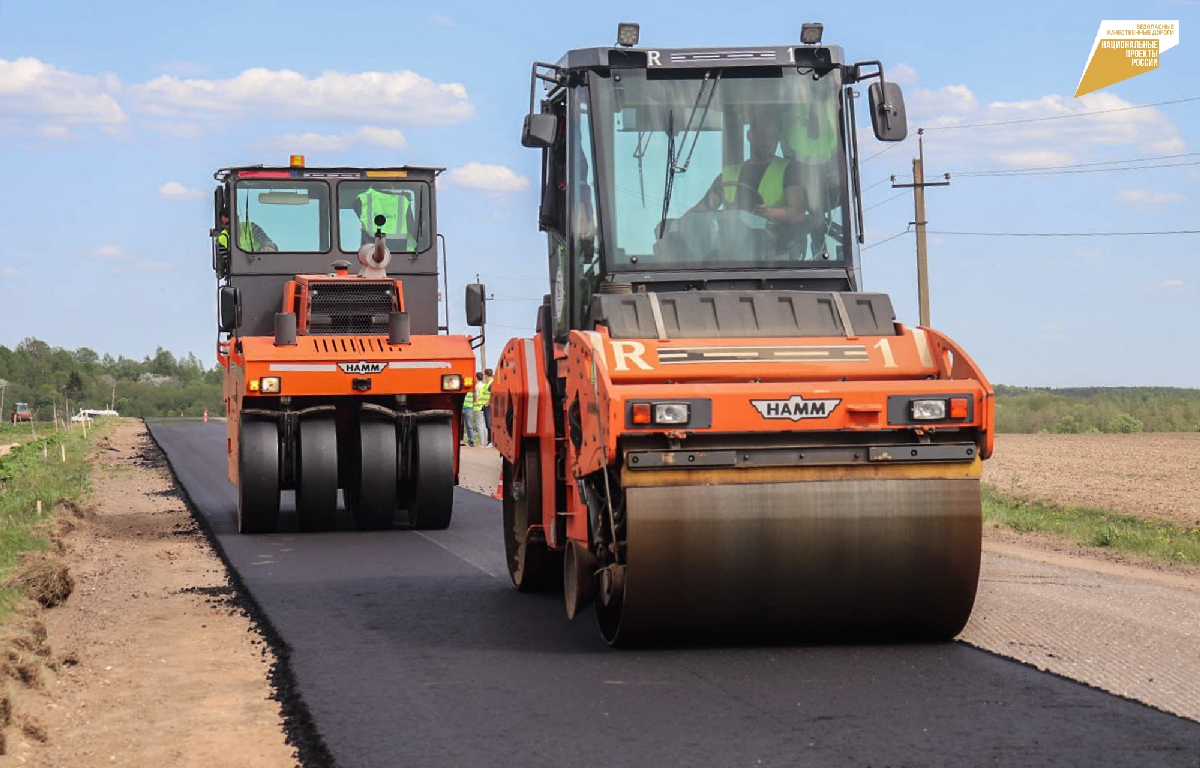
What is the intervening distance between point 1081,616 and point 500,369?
12.4 feet

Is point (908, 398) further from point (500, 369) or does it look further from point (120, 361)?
point (120, 361)

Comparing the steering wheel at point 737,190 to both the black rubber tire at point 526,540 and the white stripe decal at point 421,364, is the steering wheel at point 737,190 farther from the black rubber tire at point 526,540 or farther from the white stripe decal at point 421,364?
the white stripe decal at point 421,364

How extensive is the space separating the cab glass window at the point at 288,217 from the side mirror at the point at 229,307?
75 cm

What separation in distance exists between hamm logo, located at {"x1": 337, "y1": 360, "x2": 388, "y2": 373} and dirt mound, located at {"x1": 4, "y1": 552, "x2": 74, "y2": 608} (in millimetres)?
3870

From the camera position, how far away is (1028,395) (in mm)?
61312

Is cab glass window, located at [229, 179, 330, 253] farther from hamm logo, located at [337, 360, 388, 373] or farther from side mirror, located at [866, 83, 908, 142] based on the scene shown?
side mirror, located at [866, 83, 908, 142]

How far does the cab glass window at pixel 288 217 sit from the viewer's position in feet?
53.4

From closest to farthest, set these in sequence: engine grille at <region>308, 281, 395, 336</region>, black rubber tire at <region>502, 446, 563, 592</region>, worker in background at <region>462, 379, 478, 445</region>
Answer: black rubber tire at <region>502, 446, 563, 592</region> < engine grille at <region>308, 281, 395, 336</region> < worker in background at <region>462, 379, 478, 445</region>

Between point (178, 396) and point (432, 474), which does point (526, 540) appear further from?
point (178, 396)

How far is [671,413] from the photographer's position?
24.3 feet

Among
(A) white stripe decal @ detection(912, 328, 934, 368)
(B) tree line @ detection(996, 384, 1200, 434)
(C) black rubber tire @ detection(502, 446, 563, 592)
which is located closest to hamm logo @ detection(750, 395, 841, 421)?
(A) white stripe decal @ detection(912, 328, 934, 368)

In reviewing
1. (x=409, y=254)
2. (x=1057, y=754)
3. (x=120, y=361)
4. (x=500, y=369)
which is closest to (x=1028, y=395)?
(x=409, y=254)

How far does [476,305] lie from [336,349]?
1387 mm

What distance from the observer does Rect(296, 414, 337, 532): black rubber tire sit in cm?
1511
